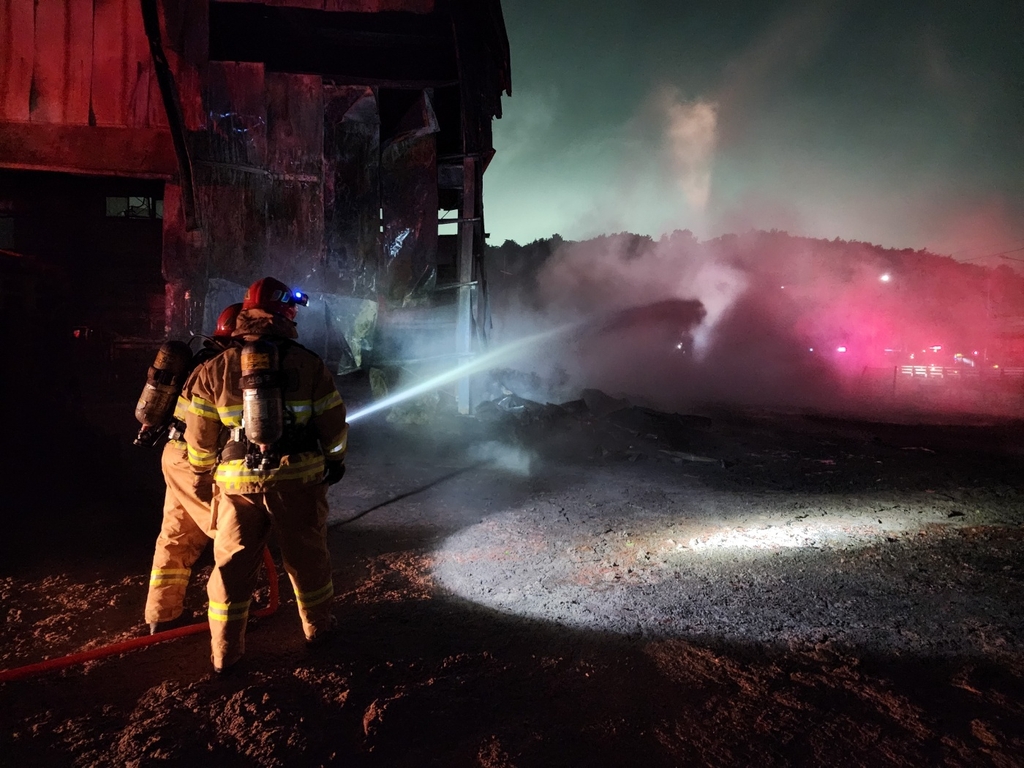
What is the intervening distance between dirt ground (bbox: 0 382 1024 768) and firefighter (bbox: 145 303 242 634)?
23cm

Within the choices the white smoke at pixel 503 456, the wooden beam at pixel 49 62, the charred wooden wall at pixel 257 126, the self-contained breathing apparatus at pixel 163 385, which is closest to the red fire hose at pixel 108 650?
the self-contained breathing apparatus at pixel 163 385

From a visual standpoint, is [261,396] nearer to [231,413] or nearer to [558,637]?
[231,413]

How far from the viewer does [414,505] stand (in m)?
5.63

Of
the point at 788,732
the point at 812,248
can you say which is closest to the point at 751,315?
the point at 812,248

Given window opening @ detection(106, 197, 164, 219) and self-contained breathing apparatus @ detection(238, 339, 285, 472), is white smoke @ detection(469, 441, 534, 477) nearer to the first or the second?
self-contained breathing apparatus @ detection(238, 339, 285, 472)

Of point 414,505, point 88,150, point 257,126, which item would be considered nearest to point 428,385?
point 414,505

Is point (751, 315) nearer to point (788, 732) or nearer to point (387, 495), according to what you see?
point (387, 495)

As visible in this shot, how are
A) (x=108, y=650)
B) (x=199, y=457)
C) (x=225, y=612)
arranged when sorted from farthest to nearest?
(x=199, y=457) < (x=108, y=650) < (x=225, y=612)

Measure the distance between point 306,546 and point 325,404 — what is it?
73 cm

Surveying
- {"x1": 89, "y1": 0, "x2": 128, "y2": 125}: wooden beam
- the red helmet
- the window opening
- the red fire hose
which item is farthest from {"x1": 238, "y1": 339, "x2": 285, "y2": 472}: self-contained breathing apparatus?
the window opening

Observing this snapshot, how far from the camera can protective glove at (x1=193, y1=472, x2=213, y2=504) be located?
2850 millimetres

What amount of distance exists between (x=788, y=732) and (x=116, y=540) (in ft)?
15.6

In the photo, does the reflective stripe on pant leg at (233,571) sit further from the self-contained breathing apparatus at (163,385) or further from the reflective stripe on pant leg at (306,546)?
the self-contained breathing apparatus at (163,385)

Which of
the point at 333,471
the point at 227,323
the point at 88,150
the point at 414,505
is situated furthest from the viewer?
the point at 88,150
